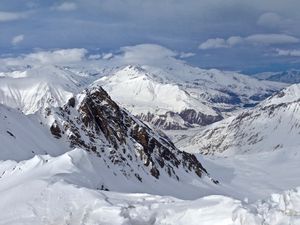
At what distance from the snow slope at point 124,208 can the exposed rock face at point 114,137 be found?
76507 mm

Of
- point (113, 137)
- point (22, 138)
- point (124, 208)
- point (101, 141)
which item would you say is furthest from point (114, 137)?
point (124, 208)

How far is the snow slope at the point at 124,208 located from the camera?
1773 inches

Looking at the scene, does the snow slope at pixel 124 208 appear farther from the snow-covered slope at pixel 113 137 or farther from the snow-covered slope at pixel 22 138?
the snow-covered slope at pixel 113 137

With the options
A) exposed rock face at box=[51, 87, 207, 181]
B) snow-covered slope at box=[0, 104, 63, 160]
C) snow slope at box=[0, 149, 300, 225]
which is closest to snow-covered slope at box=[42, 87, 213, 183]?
exposed rock face at box=[51, 87, 207, 181]

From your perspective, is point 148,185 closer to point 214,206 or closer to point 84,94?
point 84,94

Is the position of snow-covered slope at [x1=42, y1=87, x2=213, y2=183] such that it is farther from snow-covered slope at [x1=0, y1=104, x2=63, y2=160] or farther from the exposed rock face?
snow-covered slope at [x1=0, y1=104, x2=63, y2=160]

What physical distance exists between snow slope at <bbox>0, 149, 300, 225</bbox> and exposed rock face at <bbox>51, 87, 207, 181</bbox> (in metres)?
76.5

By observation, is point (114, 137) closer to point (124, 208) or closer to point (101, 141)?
point (101, 141)

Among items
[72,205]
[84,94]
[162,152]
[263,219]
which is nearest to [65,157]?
[72,205]

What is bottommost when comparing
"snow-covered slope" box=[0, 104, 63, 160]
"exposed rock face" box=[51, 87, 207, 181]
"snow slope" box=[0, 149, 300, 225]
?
"exposed rock face" box=[51, 87, 207, 181]

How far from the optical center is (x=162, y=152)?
188m

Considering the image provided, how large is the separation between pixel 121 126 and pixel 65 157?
282 feet

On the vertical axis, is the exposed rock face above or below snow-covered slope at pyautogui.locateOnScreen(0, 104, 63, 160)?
below

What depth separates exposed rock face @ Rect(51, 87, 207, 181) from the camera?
491ft
